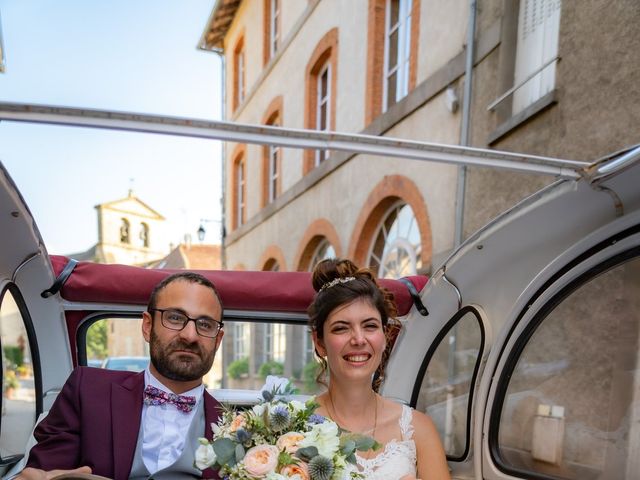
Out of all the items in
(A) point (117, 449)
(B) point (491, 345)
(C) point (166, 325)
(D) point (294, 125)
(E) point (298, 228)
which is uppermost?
(D) point (294, 125)

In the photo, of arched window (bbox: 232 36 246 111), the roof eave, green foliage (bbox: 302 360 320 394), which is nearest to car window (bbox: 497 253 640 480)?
green foliage (bbox: 302 360 320 394)

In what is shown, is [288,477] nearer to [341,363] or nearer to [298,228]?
[341,363]

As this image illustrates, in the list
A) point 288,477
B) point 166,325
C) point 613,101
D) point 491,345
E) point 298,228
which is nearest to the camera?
point 288,477

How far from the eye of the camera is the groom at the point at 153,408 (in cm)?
220

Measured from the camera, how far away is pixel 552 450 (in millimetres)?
3160

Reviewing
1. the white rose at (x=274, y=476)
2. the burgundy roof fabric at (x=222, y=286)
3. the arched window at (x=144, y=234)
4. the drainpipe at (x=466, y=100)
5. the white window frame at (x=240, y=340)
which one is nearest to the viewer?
the white rose at (x=274, y=476)

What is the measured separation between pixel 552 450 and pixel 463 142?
387 centimetres

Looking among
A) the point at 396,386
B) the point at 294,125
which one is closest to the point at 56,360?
the point at 396,386

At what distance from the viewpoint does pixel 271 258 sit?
13734 millimetres

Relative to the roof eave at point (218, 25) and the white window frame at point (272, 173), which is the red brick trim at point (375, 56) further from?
the roof eave at point (218, 25)

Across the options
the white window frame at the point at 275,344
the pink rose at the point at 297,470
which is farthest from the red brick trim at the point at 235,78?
the pink rose at the point at 297,470

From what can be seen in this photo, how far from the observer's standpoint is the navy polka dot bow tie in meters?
2.34

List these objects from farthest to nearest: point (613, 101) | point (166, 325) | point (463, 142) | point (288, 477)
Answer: point (463, 142) < point (613, 101) < point (166, 325) < point (288, 477)

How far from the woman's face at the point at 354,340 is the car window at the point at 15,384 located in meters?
2.00
